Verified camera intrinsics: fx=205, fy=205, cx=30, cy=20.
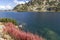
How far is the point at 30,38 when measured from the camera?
1016 centimetres

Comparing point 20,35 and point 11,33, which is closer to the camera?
point 20,35

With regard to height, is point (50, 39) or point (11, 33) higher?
point (11, 33)

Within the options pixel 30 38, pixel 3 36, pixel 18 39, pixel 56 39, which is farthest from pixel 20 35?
pixel 56 39

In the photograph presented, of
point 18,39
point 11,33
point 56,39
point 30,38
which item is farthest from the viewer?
point 56,39

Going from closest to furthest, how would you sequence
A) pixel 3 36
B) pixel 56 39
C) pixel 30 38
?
pixel 30 38
pixel 3 36
pixel 56 39

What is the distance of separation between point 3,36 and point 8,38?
0.60 m

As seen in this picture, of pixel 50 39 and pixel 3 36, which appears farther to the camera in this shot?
pixel 50 39

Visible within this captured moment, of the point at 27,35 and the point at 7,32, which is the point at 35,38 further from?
the point at 7,32

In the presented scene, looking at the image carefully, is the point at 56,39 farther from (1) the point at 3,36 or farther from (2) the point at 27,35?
(2) the point at 27,35

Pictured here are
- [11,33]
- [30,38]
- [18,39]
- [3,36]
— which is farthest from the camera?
[3,36]

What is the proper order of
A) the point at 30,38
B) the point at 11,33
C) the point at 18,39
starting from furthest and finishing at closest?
the point at 11,33
the point at 18,39
the point at 30,38

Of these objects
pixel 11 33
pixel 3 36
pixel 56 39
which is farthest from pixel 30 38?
pixel 56 39

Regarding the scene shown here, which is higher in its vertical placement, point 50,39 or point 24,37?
point 24,37

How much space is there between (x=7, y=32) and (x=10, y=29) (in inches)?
12.9
